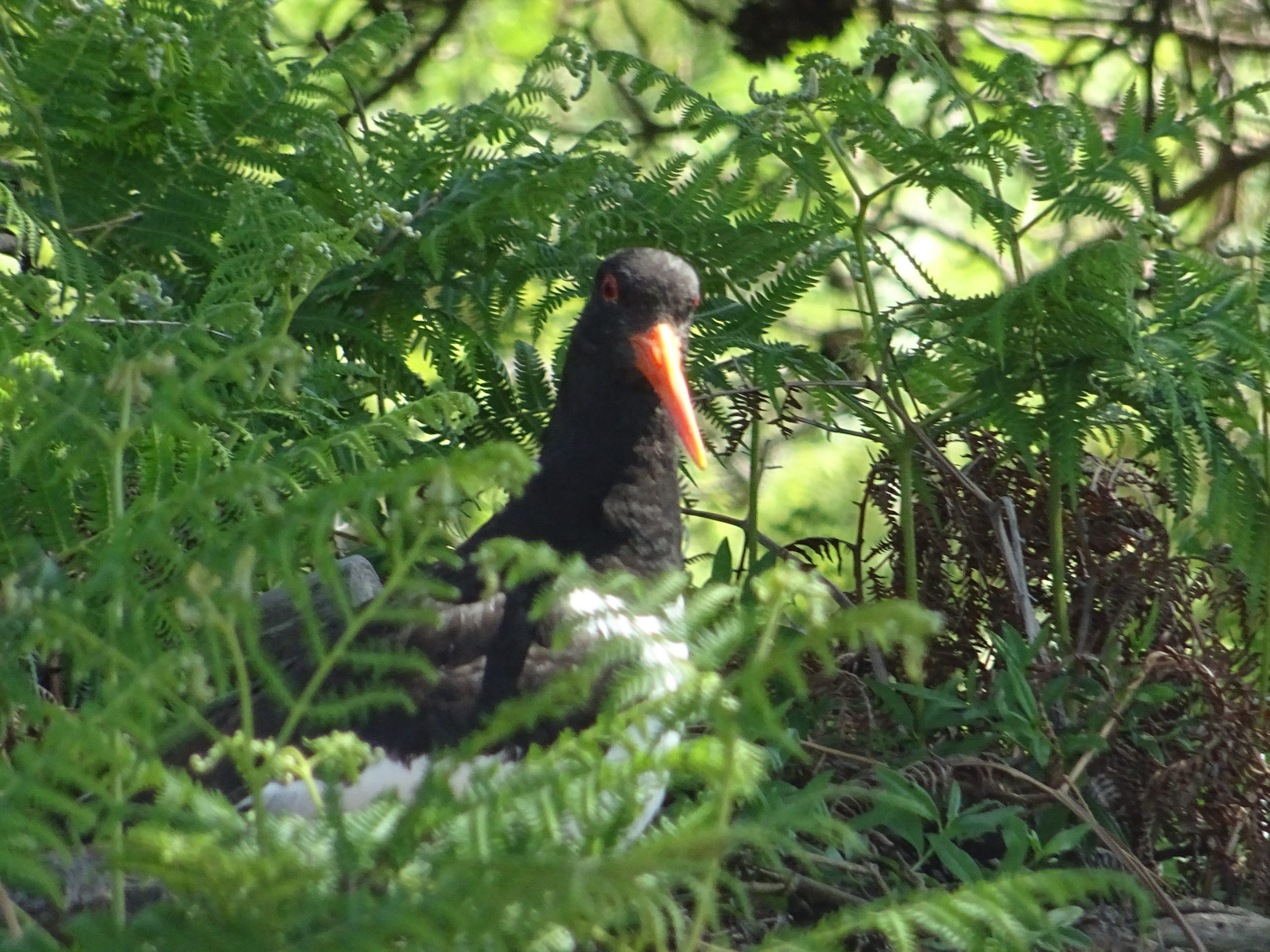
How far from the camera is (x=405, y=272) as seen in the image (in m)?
2.78

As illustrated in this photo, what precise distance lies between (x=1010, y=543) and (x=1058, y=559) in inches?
4.3

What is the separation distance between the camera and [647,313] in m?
2.55

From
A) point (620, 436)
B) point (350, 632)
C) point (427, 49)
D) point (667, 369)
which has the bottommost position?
point (350, 632)

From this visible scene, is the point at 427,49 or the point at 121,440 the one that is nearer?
the point at 121,440

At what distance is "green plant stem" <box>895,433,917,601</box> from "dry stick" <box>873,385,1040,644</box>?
0.03 m

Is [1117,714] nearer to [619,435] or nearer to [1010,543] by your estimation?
[1010,543]

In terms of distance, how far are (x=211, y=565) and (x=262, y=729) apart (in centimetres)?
100

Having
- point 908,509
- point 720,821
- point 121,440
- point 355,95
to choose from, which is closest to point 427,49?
point 355,95

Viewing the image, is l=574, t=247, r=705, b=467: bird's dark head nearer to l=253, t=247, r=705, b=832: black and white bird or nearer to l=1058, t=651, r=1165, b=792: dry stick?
l=253, t=247, r=705, b=832: black and white bird

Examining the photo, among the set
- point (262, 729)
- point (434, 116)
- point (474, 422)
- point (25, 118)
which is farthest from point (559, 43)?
point (262, 729)

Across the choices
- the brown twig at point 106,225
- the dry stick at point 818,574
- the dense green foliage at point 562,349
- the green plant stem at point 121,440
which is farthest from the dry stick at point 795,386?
the green plant stem at point 121,440

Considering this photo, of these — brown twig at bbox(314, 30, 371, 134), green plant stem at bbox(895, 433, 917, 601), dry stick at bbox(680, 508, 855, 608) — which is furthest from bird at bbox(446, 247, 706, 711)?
brown twig at bbox(314, 30, 371, 134)

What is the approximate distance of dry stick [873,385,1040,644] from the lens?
2689 millimetres

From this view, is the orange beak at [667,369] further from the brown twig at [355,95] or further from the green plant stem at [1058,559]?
the brown twig at [355,95]
